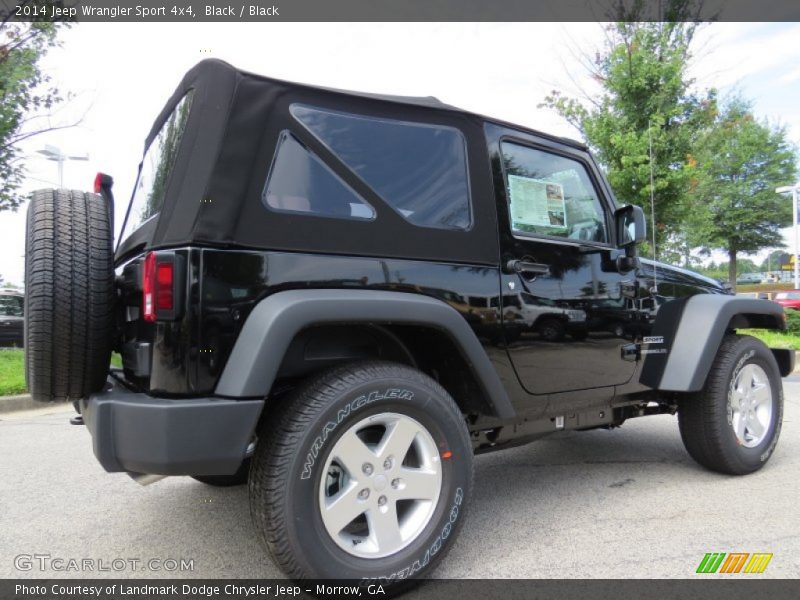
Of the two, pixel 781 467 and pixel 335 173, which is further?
pixel 781 467

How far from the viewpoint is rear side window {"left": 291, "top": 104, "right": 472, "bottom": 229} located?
2.34 meters

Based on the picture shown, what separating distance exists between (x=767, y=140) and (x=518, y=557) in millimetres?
29848

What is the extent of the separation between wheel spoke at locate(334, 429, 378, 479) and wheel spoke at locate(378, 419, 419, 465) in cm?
7

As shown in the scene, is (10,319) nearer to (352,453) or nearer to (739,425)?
(352,453)

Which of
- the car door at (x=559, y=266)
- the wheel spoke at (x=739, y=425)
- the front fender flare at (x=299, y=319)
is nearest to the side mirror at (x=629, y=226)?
the car door at (x=559, y=266)

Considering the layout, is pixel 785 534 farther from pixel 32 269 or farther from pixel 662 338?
pixel 32 269

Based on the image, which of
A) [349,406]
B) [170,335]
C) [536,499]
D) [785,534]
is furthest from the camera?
[536,499]

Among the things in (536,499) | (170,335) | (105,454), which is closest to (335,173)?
(170,335)

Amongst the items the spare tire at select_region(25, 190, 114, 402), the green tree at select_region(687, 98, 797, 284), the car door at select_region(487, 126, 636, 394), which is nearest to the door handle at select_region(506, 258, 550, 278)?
the car door at select_region(487, 126, 636, 394)

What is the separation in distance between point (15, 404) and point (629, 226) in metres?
6.70

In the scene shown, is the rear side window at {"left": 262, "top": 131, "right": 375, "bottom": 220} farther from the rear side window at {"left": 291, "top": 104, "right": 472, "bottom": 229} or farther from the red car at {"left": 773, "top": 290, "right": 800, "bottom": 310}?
the red car at {"left": 773, "top": 290, "right": 800, "bottom": 310}

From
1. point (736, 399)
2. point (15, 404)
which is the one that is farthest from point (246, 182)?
point (15, 404)

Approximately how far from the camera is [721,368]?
11.5 feet

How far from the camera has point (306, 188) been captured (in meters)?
2.23
